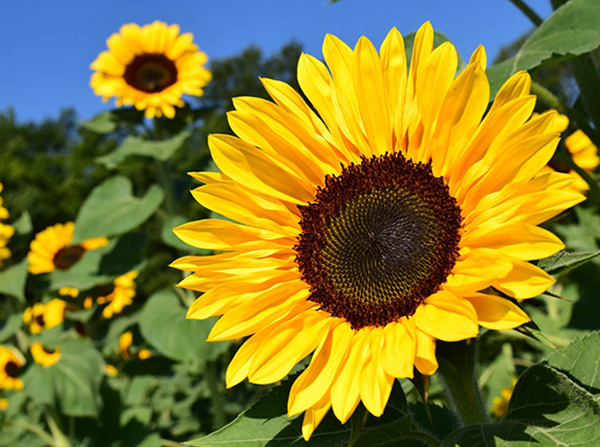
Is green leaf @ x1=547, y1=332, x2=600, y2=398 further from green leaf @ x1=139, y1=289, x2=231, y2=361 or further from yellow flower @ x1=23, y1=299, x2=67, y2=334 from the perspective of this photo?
yellow flower @ x1=23, y1=299, x2=67, y2=334

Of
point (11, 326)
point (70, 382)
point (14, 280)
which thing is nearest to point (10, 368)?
point (11, 326)

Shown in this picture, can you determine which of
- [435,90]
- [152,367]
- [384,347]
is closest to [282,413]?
[384,347]

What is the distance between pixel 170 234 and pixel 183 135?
0.67 metres

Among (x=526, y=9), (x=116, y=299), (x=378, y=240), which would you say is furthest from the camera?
(x=116, y=299)

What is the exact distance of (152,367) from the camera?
3.79 meters

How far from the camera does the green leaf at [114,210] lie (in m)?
3.29

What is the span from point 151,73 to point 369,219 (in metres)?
2.82

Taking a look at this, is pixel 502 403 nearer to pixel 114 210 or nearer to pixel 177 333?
pixel 177 333

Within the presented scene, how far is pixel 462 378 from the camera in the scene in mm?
1005

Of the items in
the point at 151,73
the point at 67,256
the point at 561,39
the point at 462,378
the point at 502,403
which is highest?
the point at 151,73

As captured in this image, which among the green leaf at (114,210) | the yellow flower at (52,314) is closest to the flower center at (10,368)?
the yellow flower at (52,314)

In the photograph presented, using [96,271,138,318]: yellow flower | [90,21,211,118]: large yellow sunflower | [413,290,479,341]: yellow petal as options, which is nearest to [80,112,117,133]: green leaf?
[90,21,211,118]: large yellow sunflower

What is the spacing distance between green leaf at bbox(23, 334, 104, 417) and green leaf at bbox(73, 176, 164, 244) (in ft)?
2.49

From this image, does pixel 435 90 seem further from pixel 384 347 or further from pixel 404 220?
pixel 384 347
